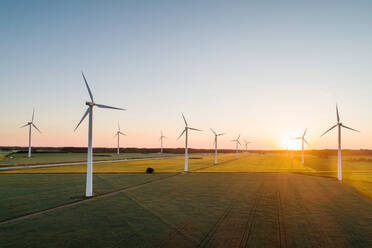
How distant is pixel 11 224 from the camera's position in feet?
58.4

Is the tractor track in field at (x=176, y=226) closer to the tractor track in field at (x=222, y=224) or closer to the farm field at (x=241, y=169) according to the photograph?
the tractor track in field at (x=222, y=224)

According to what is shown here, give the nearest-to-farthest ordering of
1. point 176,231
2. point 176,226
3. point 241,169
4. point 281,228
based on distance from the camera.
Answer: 1. point 176,231
2. point 281,228
3. point 176,226
4. point 241,169

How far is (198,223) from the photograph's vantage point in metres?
18.1

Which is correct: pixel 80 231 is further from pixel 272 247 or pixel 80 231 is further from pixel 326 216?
pixel 326 216

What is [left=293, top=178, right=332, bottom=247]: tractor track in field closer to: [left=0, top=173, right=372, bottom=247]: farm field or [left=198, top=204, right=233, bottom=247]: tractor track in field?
[left=0, top=173, right=372, bottom=247]: farm field

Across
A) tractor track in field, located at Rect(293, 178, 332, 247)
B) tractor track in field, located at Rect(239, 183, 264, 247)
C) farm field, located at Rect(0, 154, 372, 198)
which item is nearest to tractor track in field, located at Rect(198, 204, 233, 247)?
tractor track in field, located at Rect(239, 183, 264, 247)

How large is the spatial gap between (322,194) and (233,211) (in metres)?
15.4

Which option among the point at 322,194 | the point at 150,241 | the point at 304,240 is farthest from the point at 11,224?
the point at 322,194

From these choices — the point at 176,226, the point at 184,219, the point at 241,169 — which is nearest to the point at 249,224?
the point at 184,219

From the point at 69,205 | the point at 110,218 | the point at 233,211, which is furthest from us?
the point at 69,205

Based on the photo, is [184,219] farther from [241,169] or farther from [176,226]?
[241,169]

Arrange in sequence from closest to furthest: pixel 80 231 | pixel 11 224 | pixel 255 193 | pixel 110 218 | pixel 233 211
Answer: pixel 80 231, pixel 11 224, pixel 110 218, pixel 233 211, pixel 255 193

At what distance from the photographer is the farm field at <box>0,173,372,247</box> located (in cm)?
1459

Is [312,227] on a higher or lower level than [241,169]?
higher
